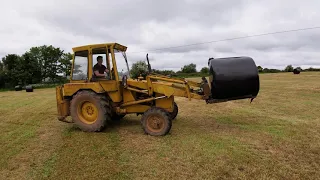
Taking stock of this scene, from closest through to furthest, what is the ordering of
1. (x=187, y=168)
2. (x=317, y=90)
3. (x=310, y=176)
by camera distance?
(x=310, y=176) → (x=187, y=168) → (x=317, y=90)

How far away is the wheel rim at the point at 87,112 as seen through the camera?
8688 mm

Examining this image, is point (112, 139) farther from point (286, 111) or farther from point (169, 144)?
point (286, 111)

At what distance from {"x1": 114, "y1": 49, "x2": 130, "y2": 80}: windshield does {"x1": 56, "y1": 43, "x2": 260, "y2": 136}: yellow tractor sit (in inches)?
1.1

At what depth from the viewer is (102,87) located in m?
8.57

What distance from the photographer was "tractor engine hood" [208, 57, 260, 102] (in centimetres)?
783

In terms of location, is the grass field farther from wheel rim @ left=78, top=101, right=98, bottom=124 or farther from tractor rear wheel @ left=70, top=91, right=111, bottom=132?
wheel rim @ left=78, top=101, right=98, bottom=124

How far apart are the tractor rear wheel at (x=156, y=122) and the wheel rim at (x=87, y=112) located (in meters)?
1.58

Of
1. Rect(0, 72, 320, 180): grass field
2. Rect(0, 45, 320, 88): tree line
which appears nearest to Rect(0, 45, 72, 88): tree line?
Rect(0, 45, 320, 88): tree line

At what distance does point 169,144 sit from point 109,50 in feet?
10.7

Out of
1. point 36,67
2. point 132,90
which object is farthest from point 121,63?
point 36,67

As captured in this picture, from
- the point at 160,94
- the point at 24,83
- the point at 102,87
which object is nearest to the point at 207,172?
the point at 160,94

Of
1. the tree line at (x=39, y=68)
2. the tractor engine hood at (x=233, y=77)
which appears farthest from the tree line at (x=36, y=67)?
the tractor engine hood at (x=233, y=77)

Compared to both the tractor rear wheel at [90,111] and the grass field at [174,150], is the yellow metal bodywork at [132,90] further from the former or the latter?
the grass field at [174,150]

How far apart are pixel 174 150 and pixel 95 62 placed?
145 inches
